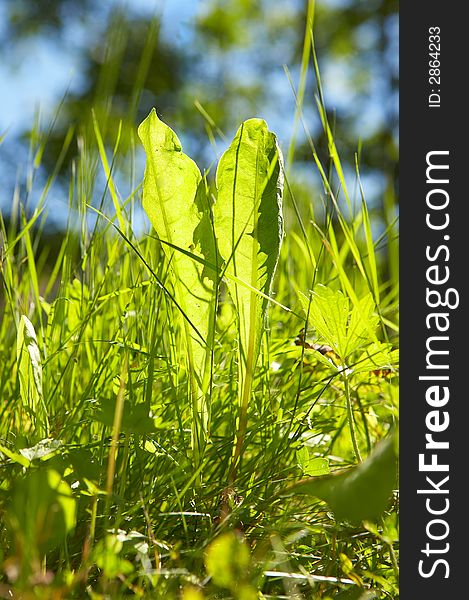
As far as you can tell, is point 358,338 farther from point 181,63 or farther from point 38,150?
point 181,63

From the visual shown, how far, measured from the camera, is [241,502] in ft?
1.58

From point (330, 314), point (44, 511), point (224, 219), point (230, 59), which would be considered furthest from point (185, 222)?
point (230, 59)

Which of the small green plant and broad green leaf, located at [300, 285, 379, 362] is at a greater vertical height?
the small green plant

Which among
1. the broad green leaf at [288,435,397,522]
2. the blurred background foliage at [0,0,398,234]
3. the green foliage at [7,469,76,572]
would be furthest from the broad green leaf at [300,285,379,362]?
the blurred background foliage at [0,0,398,234]

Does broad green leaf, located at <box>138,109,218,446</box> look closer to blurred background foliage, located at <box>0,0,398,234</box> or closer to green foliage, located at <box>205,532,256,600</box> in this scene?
green foliage, located at <box>205,532,256,600</box>

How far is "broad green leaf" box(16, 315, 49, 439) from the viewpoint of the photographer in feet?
1.72

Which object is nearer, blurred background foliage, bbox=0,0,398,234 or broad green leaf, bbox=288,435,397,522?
broad green leaf, bbox=288,435,397,522

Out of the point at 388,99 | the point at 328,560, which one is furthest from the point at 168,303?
the point at 388,99

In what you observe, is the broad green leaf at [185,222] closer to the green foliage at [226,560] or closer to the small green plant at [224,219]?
the small green plant at [224,219]

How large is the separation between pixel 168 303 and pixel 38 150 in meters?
0.32

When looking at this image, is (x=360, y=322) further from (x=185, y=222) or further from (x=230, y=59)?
(x=230, y=59)

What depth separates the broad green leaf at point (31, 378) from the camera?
52cm

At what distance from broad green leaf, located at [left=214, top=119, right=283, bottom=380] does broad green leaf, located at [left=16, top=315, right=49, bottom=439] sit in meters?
0.18

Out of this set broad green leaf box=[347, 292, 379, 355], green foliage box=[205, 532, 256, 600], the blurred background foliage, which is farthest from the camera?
the blurred background foliage
